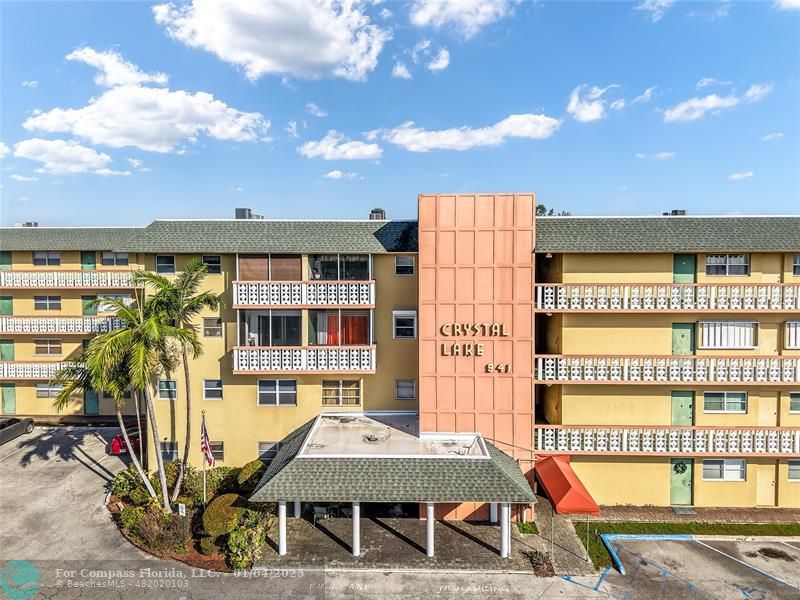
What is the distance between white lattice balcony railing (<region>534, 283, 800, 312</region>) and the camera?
1856 centimetres

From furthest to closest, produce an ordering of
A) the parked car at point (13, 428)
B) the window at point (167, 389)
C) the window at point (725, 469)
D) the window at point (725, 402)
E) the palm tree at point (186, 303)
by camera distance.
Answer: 1. the parked car at point (13, 428)
2. the window at point (167, 389)
3. the window at point (725, 469)
4. the window at point (725, 402)
5. the palm tree at point (186, 303)

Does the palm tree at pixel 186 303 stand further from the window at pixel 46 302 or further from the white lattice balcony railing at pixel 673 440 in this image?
the white lattice balcony railing at pixel 673 440

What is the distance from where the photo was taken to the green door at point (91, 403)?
30141 mm

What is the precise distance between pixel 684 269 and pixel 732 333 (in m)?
3.62

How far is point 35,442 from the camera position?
2708cm

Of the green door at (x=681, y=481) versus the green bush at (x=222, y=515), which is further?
the green door at (x=681, y=481)

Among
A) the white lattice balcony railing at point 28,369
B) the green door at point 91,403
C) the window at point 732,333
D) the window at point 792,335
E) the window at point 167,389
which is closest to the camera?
the window at point 792,335

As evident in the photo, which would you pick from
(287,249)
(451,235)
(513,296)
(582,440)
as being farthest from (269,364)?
(582,440)

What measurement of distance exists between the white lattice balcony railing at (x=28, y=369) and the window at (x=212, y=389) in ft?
48.0

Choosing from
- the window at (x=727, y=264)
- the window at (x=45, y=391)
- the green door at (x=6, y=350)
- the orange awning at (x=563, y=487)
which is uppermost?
the window at (x=727, y=264)

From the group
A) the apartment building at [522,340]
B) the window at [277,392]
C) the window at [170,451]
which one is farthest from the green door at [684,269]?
the window at [170,451]

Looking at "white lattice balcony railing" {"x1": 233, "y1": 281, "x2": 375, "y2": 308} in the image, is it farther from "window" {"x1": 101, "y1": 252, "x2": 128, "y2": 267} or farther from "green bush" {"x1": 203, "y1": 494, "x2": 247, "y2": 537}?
"window" {"x1": 101, "y1": 252, "x2": 128, "y2": 267}

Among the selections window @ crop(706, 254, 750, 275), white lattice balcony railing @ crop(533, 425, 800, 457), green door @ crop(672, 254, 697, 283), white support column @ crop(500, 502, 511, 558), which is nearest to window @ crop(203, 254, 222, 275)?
Result: white support column @ crop(500, 502, 511, 558)

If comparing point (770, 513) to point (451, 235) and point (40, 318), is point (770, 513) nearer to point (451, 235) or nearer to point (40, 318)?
point (451, 235)
